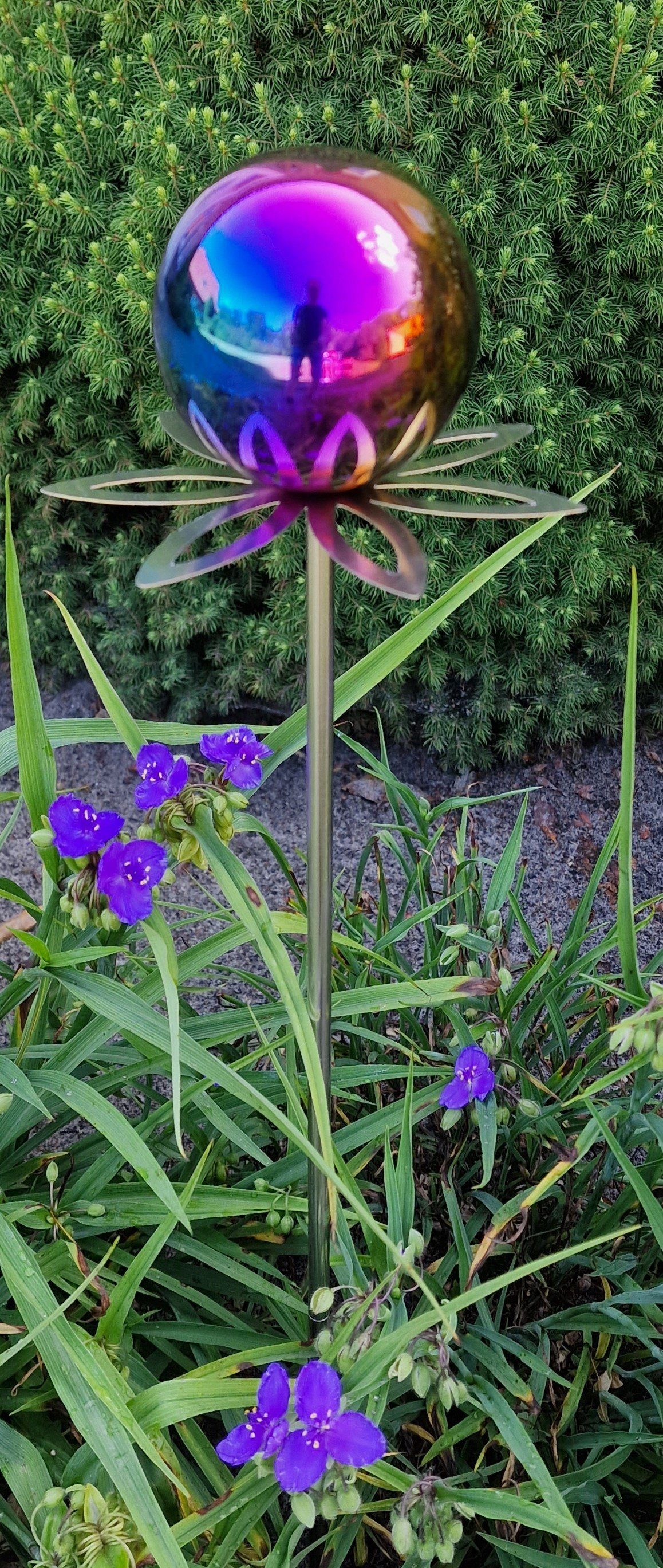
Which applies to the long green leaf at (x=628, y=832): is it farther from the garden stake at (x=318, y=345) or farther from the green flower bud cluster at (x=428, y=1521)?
the green flower bud cluster at (x=428, y=1521)

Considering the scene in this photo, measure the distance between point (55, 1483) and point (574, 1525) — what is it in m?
0.46

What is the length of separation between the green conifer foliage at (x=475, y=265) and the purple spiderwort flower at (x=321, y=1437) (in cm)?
155

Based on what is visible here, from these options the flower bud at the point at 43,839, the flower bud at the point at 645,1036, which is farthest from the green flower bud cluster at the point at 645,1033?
the flower bud at the point at 43,839

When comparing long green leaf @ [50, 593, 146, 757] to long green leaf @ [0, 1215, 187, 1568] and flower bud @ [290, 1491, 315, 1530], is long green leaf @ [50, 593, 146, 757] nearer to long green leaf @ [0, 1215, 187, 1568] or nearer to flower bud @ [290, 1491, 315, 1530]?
long green leaf @ [0, 1215, 187, 1568]

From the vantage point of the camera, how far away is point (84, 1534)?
2.49 ft

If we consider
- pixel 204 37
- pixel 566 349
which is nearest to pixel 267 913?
pixel 566 349

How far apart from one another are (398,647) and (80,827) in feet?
1.14

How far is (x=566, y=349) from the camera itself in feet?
6.78

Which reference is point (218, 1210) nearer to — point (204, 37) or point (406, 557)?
point (406, 557)

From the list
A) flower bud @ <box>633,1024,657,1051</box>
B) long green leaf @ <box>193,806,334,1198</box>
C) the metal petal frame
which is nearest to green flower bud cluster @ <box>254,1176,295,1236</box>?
long green leaf @ <box>193,806,334,1198</box>

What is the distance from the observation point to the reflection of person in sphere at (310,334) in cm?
55

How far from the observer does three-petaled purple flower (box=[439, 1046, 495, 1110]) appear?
0.99 metres

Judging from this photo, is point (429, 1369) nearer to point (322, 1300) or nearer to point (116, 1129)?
point (322, 1300)

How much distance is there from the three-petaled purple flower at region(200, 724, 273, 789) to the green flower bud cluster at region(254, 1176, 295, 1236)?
382 mm
